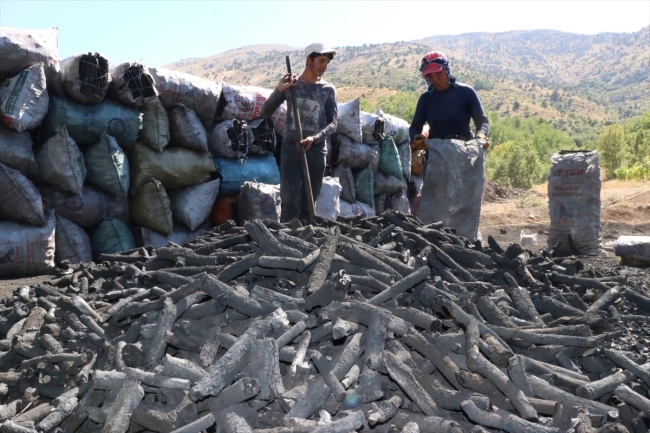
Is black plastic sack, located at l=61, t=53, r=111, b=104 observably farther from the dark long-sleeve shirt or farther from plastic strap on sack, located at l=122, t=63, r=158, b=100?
the dark long-sleeve shirt

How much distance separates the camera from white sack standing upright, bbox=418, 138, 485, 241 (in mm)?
4879

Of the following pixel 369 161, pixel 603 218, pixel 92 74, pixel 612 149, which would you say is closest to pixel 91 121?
pixel 92 74

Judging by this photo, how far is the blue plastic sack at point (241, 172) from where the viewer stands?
19.9 ft

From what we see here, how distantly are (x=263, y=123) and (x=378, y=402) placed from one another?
14.9 ft

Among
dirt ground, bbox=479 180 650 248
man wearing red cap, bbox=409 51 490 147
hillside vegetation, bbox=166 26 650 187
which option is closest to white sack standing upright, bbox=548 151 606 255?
dirt ground, bbox=479 180 650 248

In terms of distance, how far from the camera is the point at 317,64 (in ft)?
15.1

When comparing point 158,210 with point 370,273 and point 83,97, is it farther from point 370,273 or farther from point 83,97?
→ point 370,273

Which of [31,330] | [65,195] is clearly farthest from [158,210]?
[31,330]

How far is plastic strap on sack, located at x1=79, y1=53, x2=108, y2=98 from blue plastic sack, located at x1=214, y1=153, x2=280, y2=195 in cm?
140

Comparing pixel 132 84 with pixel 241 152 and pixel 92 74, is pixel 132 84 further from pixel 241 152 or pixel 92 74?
pixel 241 152

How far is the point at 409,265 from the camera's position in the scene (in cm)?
308

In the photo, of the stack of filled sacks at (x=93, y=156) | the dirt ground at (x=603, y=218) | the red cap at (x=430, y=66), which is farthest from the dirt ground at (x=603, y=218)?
the stack of filled sacks at (x=93, y=156)

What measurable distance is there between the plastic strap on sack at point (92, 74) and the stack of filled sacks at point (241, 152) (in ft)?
4.14

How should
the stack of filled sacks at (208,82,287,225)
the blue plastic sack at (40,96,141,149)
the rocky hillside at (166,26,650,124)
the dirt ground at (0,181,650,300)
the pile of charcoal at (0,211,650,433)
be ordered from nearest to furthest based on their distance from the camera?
the pile of charcoal at (0,211,650,433)
the blue plastic sack at (40,96,141,149)
the stack of filled sacks at (208,82,287,225)
the dirt ground at (0,181,650,300)
the rocky hillside at (166,26,650,124)
